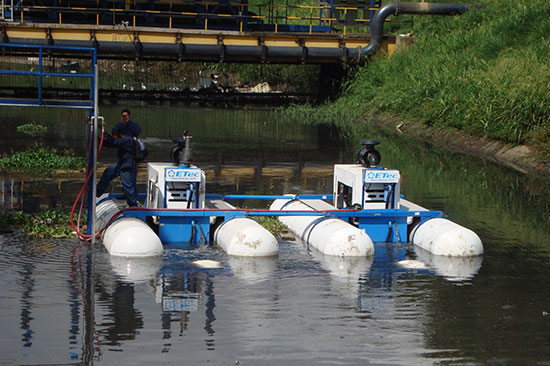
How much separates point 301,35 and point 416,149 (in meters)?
13.2

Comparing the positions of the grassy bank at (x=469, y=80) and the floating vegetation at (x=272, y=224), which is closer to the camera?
the floating vegetation at (x=272, y=224)

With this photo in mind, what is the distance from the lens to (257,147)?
27.4m

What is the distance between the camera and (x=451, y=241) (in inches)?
508

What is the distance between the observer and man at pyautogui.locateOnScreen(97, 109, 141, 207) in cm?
1344

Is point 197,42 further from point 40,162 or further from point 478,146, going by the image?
point 40,162

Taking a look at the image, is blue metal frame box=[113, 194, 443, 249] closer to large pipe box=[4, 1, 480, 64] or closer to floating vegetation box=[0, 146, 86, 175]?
floating vegetation box=[0, 146, 86, 175]

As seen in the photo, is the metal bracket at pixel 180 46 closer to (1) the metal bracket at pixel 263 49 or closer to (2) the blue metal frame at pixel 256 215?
(1) the metal bracket at pixel 263 49

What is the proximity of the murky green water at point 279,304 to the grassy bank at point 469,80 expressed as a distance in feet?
27.9

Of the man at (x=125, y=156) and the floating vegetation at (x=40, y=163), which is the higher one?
the man at (x=125, y=156)

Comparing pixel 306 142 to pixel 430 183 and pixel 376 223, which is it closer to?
pixel 430 183

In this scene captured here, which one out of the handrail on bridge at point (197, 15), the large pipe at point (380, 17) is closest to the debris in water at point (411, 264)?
the large pipe at point (380, 17)

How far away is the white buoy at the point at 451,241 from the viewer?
1289 centimetres

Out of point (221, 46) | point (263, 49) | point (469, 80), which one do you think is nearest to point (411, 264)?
point (469, 80)

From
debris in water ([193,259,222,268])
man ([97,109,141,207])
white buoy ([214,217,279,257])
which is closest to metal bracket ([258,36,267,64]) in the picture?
man ([97,109,141,207])
